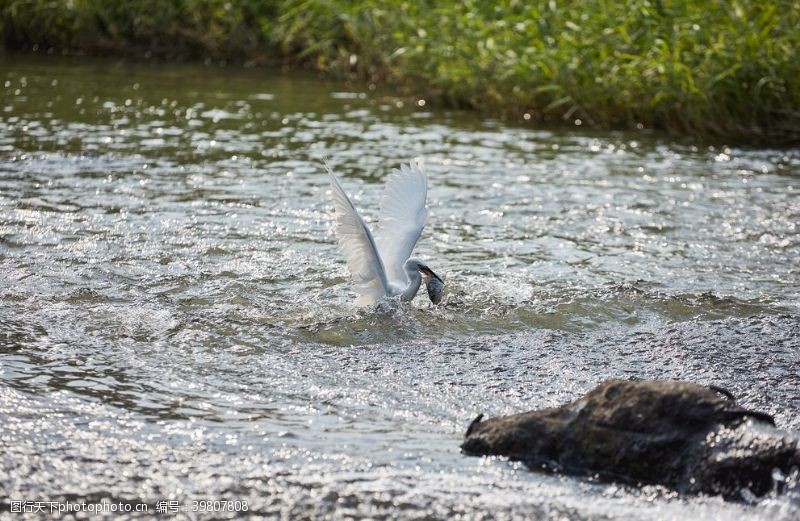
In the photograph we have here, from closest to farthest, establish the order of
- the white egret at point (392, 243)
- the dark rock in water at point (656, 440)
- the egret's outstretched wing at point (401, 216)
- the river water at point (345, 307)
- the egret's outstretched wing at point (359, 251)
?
the dark rock in water at point (656, 440) < the river water at point (345, 307) < the egret's outstretched wing at point (359, 251) < the white egret at point (392, 243) < the egret's outstretched wing at point (401, 216)

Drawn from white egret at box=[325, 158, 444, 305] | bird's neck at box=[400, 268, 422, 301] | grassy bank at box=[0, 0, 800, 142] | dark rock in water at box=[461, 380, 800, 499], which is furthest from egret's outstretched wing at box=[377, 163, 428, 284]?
grassy bank at box=[0, 0, 800, 142]

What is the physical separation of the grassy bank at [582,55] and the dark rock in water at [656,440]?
6.54 metres

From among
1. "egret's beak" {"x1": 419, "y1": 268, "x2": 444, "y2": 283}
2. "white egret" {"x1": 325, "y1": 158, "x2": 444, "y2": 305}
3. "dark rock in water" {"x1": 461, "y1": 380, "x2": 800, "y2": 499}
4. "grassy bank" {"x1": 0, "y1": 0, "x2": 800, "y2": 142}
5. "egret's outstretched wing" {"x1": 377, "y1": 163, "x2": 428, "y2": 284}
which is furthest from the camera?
"grassy bank" {"x1": 0, "y1": 0, "x2": 800, "y2": 142}

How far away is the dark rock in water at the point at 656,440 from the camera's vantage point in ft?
12.0

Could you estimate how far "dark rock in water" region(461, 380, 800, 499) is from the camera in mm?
3658

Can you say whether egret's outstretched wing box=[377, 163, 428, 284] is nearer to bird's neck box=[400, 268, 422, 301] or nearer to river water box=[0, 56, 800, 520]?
bird's neck box=[400, 268, 422, 301]

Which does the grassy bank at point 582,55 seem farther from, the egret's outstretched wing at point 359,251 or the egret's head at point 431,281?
the egret's outstretched wing at point 359,251

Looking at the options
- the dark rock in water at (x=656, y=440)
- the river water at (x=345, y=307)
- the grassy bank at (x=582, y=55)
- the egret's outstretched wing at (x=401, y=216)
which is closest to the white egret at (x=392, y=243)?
the egret's outstretched wing at (x=401, y=216)

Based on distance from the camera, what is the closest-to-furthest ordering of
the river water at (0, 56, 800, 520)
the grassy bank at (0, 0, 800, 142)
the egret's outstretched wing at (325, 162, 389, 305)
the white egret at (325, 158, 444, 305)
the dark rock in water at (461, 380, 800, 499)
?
→ the dark rock in water at (461, 380, 800, 499)
the river water at (0, 56, 800, 520)
the egret's outstretched wing at (325, 162, 389, 305)
the white egret at (325, 158, 444, 305)
the grassy bank at (0, 0, 800, 142)

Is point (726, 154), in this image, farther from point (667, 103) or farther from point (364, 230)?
point (364, 230)

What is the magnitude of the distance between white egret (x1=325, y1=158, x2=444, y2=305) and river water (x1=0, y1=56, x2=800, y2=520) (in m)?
0.16

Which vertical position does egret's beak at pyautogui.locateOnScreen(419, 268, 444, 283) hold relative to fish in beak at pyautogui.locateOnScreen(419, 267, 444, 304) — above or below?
above

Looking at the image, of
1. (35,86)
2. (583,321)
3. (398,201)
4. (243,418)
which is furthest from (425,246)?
(35,86)

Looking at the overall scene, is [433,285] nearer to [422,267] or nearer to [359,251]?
[422,267]
